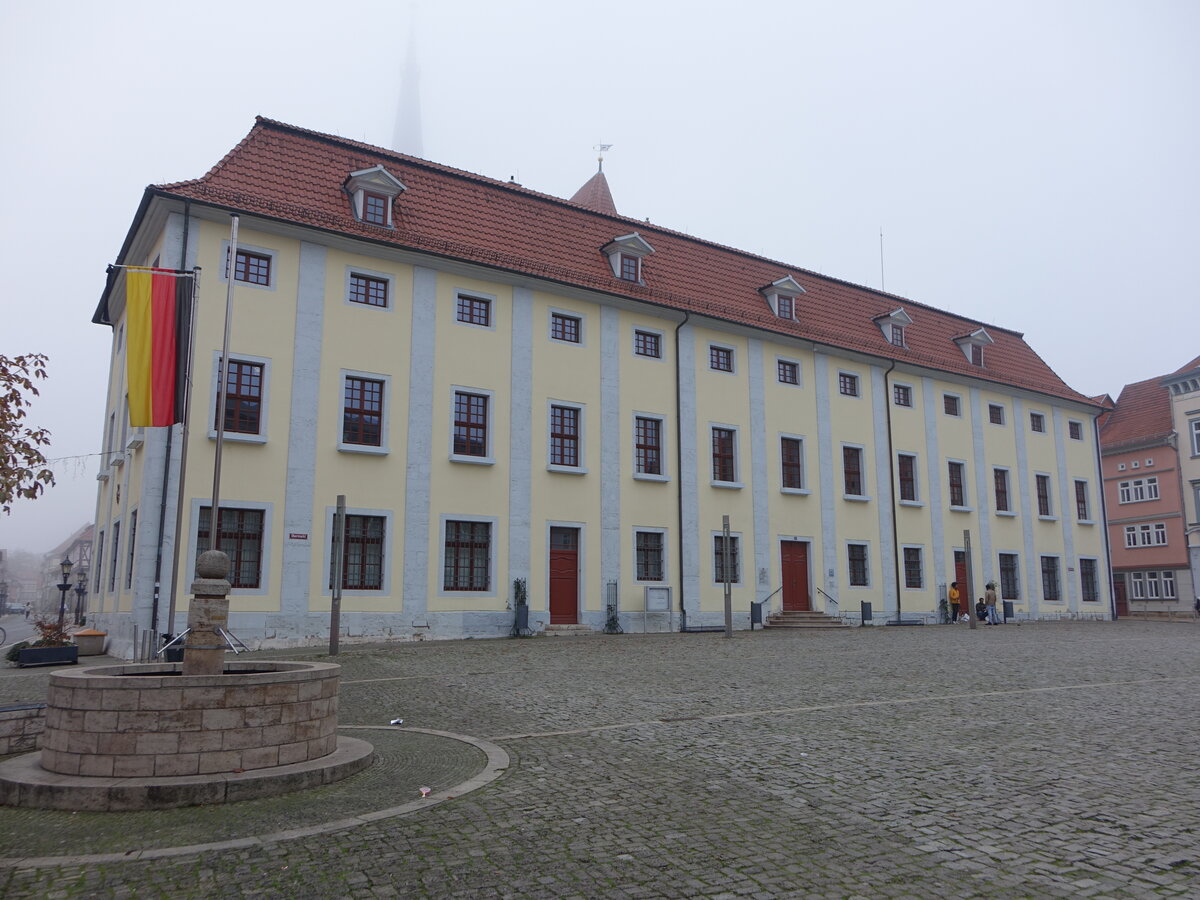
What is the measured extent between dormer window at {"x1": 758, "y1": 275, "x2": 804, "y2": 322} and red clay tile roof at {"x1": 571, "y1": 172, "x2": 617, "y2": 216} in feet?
39.6

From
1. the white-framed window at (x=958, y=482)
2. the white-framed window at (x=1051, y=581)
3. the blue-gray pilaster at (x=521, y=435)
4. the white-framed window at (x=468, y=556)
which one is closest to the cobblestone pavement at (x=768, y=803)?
the white-framed window at (x=468, y=556)

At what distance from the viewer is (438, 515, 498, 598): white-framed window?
23656 mm

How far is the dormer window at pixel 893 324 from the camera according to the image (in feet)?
120

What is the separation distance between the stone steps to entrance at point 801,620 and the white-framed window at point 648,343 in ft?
30.7

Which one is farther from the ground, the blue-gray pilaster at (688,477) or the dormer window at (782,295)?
the dormer window at (782,295)

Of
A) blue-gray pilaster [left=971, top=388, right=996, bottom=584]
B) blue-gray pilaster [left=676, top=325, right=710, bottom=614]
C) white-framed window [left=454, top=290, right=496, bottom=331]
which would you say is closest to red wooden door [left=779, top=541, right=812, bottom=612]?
blue-gray pilaster [left=676, top=325, right=710, bottom=614]

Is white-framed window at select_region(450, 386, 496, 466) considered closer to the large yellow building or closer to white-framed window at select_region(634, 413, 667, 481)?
the large yellow building

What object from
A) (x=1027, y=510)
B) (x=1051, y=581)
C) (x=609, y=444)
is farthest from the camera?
(x=1051, y=581)

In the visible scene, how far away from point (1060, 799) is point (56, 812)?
23.4ft

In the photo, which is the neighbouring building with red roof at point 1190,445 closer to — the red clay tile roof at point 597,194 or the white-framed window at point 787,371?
the white-framed window at point 787,371

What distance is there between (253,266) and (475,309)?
20.0 ft

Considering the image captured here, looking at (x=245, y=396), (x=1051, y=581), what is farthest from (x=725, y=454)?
(x=1051, y=581)

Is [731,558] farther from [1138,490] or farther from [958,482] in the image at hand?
[1138,490]

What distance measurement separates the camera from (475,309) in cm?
2559
